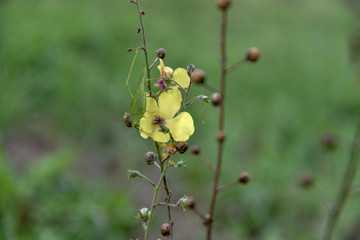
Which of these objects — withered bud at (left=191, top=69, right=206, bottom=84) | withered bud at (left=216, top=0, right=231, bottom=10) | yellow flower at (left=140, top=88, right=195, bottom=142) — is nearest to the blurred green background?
yellow flower at (left=140, top=88, right=195, bottom=142)

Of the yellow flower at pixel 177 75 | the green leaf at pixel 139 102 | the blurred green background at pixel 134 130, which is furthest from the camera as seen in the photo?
the blurred green background at pixel 134 130

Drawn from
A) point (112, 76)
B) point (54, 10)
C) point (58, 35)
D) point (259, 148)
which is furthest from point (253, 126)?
point (54, 10)

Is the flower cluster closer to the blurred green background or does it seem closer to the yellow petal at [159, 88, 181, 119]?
the yellow petal at [159, 88, 181, 119]

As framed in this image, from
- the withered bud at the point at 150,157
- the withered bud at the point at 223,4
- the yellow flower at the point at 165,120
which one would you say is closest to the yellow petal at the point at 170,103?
the yellow flower at the point at 165,120

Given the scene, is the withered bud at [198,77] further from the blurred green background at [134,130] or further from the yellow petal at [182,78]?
the blurred green background at [134,130]

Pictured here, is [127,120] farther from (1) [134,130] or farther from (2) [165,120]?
(1) [134,130]

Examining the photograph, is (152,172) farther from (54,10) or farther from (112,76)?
(54,10)

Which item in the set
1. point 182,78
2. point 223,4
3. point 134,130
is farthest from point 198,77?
point 134,130
